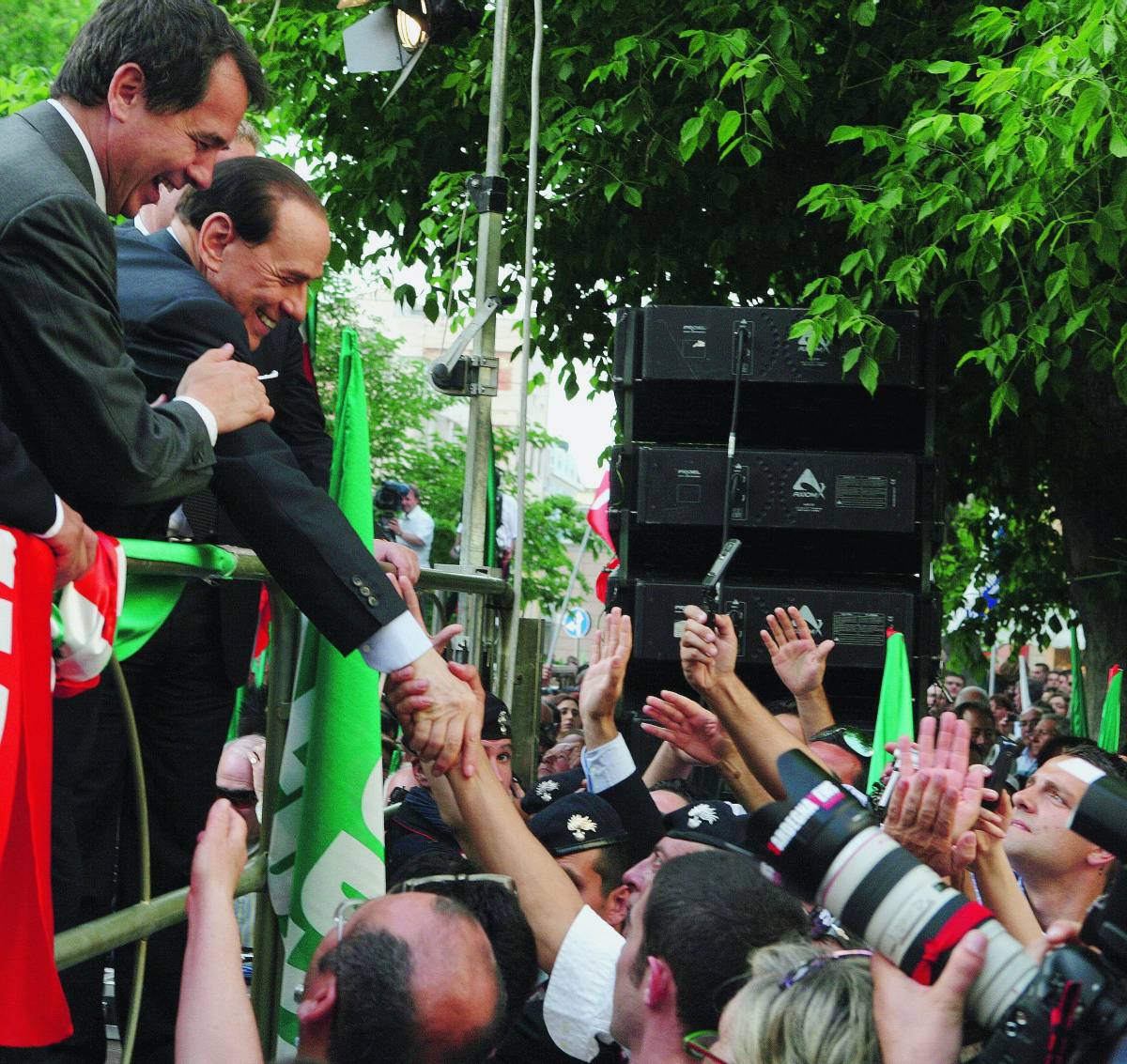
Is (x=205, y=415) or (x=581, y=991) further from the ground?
(x=205, y=415)

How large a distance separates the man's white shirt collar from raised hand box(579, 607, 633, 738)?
1760 millimetres

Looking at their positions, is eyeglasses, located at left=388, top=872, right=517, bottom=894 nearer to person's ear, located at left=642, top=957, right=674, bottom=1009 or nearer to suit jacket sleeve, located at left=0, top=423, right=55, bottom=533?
person's ear, located at left=642, top=957, right=674, bottom=1009

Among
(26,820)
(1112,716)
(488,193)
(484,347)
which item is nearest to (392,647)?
(26,820)

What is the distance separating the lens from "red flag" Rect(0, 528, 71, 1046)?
196cm

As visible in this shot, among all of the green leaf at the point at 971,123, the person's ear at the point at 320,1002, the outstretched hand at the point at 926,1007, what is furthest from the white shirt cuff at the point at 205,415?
the green leaf at the point at 971,123

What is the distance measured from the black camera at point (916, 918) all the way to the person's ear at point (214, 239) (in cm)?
181

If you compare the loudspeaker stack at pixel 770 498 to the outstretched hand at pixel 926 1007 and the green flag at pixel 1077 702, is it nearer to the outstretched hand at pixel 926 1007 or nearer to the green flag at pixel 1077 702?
the green flag at pixel 1077 702

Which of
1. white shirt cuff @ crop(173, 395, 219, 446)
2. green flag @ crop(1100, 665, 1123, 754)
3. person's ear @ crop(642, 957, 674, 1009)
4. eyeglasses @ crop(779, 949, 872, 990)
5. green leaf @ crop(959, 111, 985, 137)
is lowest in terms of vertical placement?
green flag @ crop(1100, 665, 1123, 754)

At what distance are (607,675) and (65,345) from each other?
2.09m

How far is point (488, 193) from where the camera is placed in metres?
6.92

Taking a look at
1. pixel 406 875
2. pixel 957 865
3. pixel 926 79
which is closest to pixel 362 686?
pixel 406 875

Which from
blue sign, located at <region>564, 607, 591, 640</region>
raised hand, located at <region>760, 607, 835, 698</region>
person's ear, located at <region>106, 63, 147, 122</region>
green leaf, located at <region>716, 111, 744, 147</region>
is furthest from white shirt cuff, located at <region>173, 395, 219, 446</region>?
blue sign, located at <region>564, 607, 591, 640</region>

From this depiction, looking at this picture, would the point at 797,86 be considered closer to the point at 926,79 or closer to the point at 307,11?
the point at 926,79

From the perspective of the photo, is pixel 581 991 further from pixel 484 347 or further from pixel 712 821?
pixel 484 347
